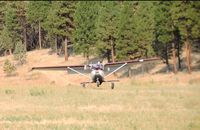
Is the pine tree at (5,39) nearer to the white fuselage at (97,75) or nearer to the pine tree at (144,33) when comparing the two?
the pine tree at (144,33)

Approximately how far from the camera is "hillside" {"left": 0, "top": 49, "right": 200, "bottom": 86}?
5912 cm

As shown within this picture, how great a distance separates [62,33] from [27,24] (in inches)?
1084

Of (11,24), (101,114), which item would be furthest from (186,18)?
(11,24)

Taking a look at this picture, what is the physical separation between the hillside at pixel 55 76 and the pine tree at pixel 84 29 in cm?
490

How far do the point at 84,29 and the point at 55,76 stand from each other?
875 cm

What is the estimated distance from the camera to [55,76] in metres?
71.8

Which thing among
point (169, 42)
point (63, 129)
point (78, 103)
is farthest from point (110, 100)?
point (169, 42)

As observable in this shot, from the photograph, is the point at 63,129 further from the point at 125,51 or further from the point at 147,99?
the point at 125,51

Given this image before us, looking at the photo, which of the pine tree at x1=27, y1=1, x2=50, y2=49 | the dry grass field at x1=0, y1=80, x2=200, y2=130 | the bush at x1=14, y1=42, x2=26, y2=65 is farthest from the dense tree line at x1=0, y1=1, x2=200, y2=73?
the dry grass field at x1=0, y1=80, x2=200, y2=130

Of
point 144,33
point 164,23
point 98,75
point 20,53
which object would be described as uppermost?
point 164,23

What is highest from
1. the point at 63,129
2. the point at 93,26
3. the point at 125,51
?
the point at 93,26

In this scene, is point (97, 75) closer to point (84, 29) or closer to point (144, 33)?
point (144, 33)

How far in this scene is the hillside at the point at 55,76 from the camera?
194 ft

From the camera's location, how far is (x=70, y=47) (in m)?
94.7
